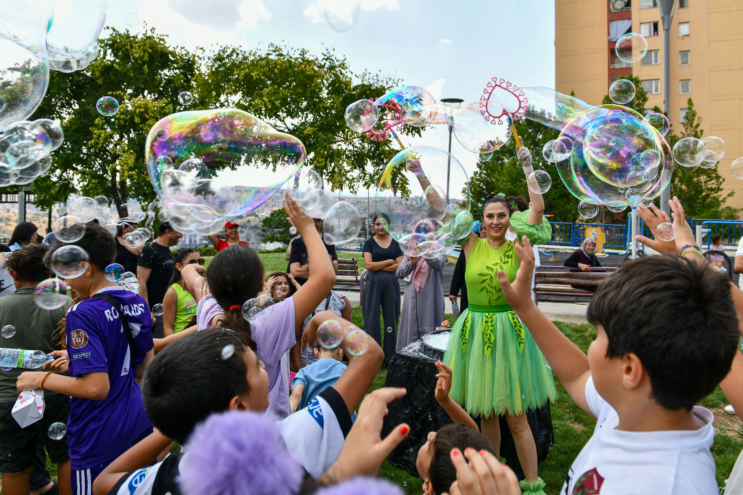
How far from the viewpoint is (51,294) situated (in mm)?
2826

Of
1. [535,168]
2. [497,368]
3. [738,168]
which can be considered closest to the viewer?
[497,368]

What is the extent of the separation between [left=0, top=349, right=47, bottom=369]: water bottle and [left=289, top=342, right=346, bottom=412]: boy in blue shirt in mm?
1479

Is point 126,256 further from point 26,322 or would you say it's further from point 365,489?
point 365,489

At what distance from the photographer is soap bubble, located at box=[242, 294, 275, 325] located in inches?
78.0

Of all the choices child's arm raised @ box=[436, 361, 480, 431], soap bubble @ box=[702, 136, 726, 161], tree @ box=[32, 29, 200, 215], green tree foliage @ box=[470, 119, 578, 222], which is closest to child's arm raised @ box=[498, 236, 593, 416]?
child's arm raised @ box=[436, 361, 480, 431]

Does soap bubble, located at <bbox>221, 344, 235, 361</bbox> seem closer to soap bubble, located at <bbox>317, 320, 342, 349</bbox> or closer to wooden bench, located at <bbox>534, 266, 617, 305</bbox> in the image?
soap bubble, located at <bbox>317, 320, 342, 349</bbox>

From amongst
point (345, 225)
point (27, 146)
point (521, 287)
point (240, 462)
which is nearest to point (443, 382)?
point (521, 287)

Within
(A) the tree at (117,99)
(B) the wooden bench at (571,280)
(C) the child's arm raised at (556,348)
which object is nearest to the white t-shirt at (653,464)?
→ (C) the child's arm raised at (556,348)

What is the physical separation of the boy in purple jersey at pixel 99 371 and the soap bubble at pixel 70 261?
0.02 meters

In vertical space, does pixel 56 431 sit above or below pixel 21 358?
below

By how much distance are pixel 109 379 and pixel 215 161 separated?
1.40m

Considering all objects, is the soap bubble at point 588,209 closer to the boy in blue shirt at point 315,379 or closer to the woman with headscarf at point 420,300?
the woman with headscarf at point 420,300

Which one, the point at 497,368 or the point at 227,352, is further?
the point at 497,368

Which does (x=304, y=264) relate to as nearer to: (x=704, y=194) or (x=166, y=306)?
(x=166, y=306)
